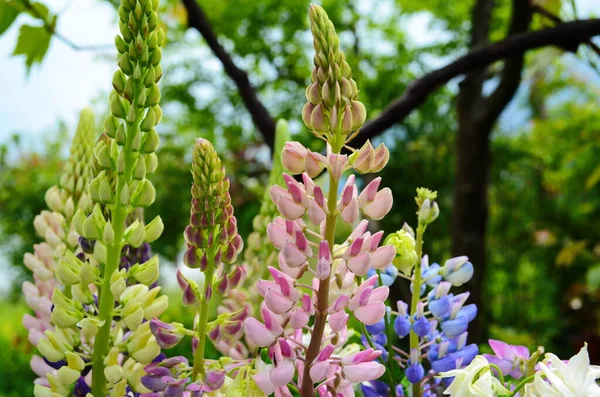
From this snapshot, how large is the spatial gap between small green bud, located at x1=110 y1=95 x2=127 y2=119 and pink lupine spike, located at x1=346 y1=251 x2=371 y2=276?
122 millimetres

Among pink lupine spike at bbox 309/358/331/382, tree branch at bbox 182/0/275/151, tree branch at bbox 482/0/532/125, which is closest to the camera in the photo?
pink lupine spike at bbox 309/358/331/382

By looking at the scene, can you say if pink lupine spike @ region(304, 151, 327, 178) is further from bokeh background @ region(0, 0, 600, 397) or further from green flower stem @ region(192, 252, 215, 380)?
bokeh background @ region(0, 0, 600, 397)

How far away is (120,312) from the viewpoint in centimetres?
28

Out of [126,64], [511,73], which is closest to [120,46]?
[126,64]

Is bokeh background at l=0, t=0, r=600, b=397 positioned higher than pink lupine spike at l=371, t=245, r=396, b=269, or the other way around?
bokeh background at l=0, t=0, r=600, b=397

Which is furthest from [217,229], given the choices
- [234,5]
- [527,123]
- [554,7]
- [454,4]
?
[527,123]

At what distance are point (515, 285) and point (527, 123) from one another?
1158 mm

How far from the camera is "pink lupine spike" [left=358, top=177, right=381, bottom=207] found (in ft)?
0.87

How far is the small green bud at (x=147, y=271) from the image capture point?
0.28m

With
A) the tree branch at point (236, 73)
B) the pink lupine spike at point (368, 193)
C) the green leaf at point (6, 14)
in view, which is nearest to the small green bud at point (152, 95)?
the pink lupine spike at point (368, 193)

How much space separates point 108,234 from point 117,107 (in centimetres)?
6

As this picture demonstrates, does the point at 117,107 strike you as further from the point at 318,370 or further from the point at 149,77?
the point at 318,370

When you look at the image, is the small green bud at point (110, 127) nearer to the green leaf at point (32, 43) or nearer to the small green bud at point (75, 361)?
the small green bud at point (75, 361)

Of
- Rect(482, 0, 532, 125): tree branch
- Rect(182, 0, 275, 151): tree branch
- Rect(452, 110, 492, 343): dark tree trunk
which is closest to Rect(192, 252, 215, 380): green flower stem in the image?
Rect(182, 0, 275, 151): tree branch
